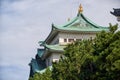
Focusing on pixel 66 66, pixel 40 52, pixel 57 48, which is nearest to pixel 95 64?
pixel 66 66

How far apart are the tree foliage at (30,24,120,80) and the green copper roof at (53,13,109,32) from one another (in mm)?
15681

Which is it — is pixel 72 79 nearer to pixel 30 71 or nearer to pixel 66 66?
pixel 66 66

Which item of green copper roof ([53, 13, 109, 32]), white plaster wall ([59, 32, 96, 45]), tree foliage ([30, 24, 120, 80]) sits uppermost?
tree foliage ([30, 24, 120, 80])

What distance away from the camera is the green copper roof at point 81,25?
53.2 metres

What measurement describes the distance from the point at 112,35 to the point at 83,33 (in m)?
25.2

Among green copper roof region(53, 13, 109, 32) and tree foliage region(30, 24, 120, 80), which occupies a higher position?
tree foliage region(30, 24, 120, 80)

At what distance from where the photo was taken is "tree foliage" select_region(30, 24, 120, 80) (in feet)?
88.1

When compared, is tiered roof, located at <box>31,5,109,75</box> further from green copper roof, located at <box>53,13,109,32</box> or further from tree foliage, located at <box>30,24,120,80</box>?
tree foliage, located at <box>30,24,120,80</box>

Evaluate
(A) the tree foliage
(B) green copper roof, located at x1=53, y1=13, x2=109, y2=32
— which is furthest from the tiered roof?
(A) the tree foliage

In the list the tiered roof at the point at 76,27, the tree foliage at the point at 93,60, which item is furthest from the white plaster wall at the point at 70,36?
the tree foliage at the point at 93,60

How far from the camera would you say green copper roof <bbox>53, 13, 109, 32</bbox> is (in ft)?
174

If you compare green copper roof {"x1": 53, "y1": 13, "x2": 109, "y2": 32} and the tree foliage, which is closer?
the tree foliage

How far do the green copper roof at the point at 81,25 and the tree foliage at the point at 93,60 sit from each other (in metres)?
15.7

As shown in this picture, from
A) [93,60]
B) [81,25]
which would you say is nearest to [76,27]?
[81,25]
